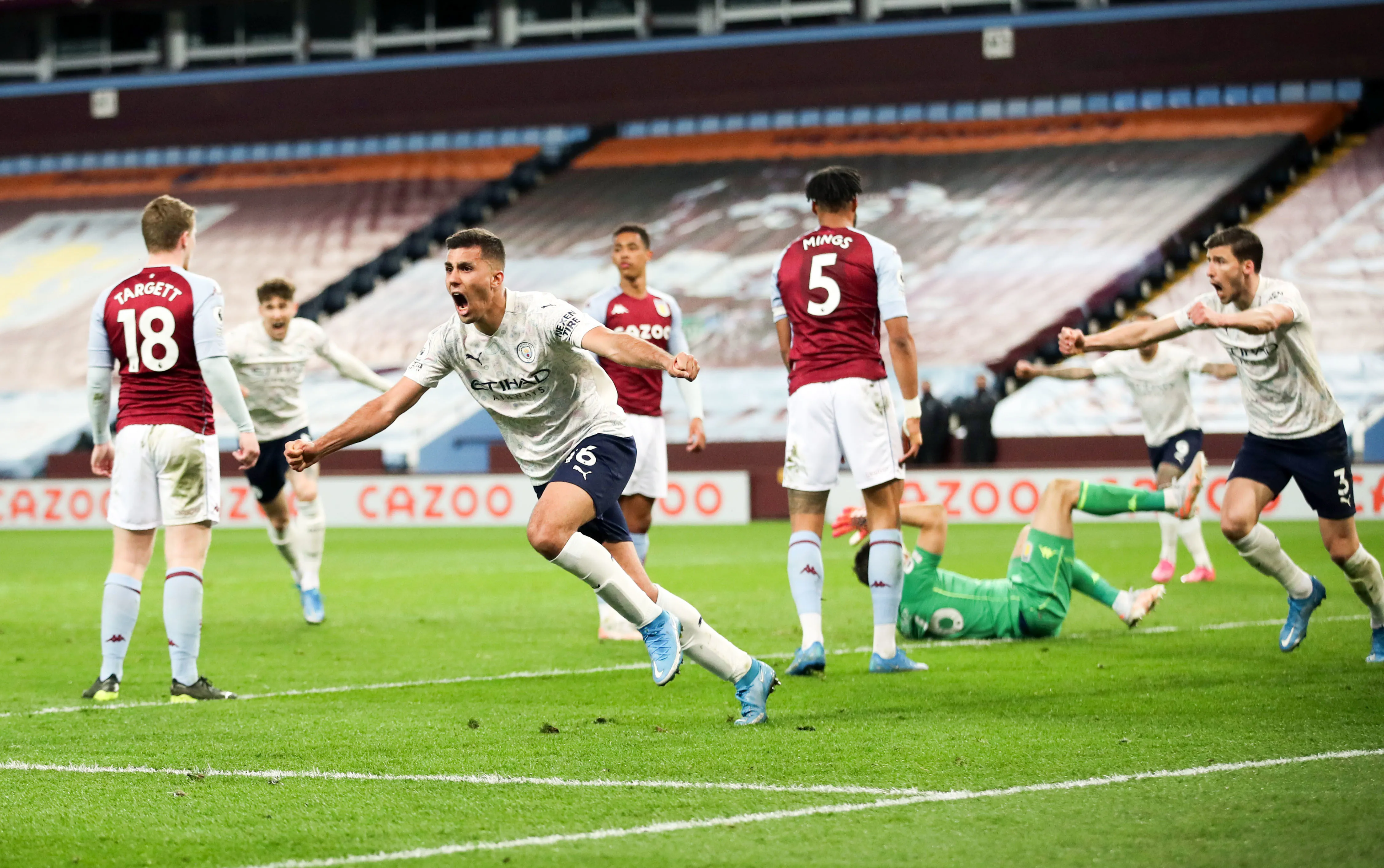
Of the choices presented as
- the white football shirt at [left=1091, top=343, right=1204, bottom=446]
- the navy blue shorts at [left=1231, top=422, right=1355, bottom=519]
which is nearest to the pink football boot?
the white football shirt at [left=1091, top=343, right=1204, bottom=446]

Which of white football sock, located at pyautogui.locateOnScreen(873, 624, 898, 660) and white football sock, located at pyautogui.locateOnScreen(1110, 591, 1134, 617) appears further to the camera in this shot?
white football sock, located at pyautogui.locateOnScreen(1110, 591, 1134, 617)

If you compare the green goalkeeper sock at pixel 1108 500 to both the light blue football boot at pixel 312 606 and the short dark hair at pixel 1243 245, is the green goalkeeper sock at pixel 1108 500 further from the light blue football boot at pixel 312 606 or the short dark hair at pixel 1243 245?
the light blue football boot at pixel 312 606

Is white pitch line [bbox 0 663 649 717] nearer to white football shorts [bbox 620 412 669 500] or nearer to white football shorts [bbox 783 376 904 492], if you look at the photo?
white football shorts [bbox 783 376 904 492]

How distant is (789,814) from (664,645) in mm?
1395

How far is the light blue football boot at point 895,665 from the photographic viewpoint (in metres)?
7.75

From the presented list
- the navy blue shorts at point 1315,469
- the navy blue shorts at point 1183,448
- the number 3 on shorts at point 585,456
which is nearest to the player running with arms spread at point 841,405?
the number 3 on shorts at point 585,456

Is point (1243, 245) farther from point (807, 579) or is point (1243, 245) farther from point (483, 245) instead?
point (483, 245)

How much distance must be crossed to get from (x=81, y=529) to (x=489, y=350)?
19992mm

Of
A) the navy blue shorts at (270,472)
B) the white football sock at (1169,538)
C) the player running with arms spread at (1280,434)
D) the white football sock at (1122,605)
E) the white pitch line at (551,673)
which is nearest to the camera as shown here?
the white pitch line at (551,673)

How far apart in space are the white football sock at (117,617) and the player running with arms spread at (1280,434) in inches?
181

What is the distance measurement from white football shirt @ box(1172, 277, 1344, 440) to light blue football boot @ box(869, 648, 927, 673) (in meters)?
2.04

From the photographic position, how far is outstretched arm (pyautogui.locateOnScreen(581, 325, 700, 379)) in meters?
5.57

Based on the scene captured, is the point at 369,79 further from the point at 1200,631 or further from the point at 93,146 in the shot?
the point at 1200,631

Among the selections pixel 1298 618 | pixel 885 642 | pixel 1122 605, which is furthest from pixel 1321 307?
pixel 885 642
